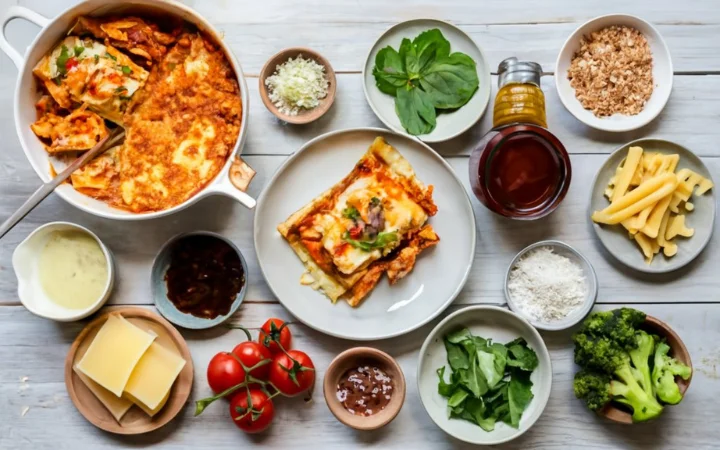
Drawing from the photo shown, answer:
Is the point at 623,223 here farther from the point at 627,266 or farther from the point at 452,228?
the point at 452,228

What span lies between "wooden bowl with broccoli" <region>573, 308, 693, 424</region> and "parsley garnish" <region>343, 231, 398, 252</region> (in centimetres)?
84

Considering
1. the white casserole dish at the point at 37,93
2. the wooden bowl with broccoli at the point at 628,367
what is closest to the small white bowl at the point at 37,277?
the white casserole dish at the point at 37,93

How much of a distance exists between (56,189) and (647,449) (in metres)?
2.54

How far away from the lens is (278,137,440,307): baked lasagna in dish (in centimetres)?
260

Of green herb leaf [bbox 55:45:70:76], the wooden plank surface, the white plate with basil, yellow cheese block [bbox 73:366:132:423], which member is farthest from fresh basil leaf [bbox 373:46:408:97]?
yellow cheese block [bbox 73:366:132:423]

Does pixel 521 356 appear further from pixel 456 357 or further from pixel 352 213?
pixel 352 213

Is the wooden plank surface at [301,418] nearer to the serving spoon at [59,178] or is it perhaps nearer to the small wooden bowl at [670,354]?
the small wooden bowl at [670,354]

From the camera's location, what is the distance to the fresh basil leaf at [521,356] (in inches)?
105

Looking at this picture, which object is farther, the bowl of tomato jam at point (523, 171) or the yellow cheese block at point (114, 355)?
the yellow cheese block at point (114, 355)

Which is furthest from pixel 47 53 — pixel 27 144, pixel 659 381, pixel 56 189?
pixel 659 381

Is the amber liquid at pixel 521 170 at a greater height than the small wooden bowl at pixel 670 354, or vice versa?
the amber liquid at pixel 521 170

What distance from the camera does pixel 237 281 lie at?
109 inches

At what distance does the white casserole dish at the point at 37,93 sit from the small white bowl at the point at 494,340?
0.94 metres

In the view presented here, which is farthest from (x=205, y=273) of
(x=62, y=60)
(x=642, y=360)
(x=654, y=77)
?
(x=654, y=77)
